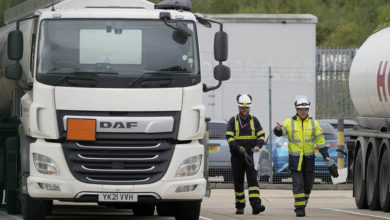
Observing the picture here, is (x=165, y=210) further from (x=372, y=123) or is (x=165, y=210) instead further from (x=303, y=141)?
(x=372, y=123)

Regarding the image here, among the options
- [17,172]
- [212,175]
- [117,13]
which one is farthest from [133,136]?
[212,175]

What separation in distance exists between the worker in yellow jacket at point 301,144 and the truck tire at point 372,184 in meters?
1.75

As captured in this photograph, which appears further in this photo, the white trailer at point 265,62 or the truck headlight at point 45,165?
the white trailer at point 265,62

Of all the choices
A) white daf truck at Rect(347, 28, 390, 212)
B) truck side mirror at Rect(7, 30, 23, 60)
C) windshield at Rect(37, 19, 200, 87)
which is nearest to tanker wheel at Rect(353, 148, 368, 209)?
white daf truck at Rect(347, 28, 390, 212)

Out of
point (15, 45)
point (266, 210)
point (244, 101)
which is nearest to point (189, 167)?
point (15, 45)

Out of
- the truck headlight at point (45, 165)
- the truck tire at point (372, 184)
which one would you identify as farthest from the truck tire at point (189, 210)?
the truck tire at point (372, 184)

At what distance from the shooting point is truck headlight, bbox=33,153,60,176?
1662 cm

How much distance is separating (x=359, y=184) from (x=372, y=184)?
3.10ft

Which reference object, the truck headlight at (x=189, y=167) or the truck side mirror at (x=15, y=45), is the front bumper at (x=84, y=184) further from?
the truck side mirror at (x=15, y=45)

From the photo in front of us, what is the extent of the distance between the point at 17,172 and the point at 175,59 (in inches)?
Result: 153

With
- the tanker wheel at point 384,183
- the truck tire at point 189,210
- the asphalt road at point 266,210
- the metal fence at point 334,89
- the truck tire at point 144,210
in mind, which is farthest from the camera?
the metal fence at point 334,89

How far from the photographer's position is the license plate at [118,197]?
16.7 metres

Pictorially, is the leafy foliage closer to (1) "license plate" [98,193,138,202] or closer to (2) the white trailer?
(2) the white trailer

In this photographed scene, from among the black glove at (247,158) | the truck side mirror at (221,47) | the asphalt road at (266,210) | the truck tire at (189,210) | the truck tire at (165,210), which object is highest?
the truck side mirror at (221,47)
